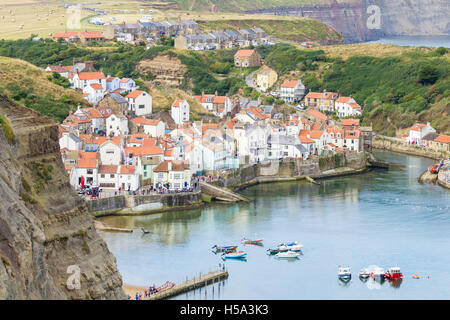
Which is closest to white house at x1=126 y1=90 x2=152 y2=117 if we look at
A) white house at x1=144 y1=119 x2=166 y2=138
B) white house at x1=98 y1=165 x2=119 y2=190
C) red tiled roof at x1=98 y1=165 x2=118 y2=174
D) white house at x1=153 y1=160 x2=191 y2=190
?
white house at x1=144 y1=119 x2=166 y2=138

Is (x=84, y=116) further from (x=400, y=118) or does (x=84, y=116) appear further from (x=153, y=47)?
(x=153, y=47)

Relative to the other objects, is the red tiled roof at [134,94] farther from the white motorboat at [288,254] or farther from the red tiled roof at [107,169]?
the white motorboat at [288,254]

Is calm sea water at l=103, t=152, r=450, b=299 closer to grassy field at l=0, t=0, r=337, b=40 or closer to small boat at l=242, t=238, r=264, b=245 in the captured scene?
small boat at l=242, t=238, r=264, b=245

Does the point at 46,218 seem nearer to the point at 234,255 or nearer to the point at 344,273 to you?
the point at 344,273

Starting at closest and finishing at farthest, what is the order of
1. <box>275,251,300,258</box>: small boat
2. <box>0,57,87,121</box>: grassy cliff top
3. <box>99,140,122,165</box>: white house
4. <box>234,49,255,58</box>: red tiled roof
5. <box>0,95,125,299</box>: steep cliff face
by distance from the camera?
<box>0,95,125,299</box>: steep cliff face < <box>275,251,300,258</box>: small boat < <box>99,140,122,165</box>: white house < <box>0,57,87,121</box>: grassy cliff top < <box>234,49,255,58</box>: red tiled roof

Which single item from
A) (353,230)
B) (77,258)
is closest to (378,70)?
(353,230)

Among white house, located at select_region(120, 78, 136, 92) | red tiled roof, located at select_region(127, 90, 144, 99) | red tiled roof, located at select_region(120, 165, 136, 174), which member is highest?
white house, located at select_region(120, 78, 136, 92)
